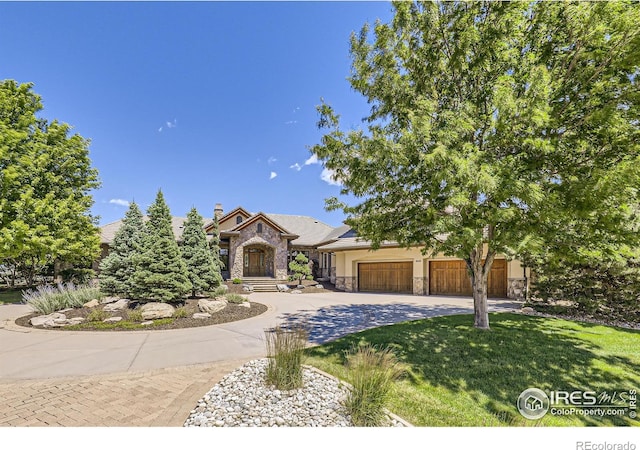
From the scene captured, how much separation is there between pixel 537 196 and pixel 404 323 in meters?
5.71

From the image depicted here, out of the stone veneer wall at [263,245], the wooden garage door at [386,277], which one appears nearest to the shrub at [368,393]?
the wooden garage door at [386,277]

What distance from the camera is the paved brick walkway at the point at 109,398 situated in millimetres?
3457

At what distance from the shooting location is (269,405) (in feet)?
12.0

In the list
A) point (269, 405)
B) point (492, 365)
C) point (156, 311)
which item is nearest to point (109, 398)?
point (269, 405)

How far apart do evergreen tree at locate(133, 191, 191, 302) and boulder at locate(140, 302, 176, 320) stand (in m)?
0.48

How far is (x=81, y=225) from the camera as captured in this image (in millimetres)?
14766

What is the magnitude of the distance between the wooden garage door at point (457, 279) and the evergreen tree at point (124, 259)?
52.1 feet

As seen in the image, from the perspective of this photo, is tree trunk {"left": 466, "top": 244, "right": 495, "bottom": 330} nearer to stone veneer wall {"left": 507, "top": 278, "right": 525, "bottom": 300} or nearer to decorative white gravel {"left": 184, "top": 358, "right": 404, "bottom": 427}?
decorative white gravel {"left": 184, "top": 358, "right": 404, "bottom": 427}

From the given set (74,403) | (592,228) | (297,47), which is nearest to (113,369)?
(74,403)

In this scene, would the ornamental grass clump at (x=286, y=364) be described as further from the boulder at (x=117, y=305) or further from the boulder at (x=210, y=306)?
the boulder at (x=117, y=305)

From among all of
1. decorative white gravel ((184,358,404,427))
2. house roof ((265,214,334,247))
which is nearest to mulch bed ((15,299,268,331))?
decorative white gravel ((184,358,404,427))

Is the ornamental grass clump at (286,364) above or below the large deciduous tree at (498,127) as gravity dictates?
below

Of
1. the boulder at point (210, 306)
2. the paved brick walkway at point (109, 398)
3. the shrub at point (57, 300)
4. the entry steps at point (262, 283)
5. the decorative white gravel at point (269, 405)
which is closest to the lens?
the decorative white gravel at point (269, 405)
